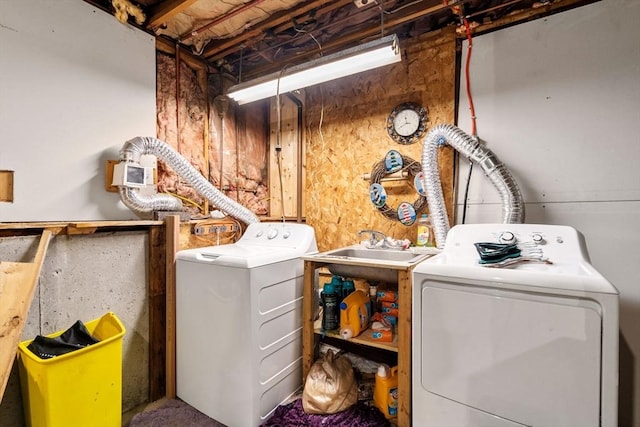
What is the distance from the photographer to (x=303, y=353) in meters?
1.85

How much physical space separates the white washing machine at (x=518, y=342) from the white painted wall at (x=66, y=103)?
1997 mm

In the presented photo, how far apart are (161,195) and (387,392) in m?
1.92

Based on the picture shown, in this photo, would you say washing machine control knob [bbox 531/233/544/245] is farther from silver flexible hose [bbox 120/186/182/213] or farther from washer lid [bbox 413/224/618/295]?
silver flexible hose [bbox 120/186/182/213]

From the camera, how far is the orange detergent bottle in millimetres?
1739

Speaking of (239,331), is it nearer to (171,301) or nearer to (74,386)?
(171,301)

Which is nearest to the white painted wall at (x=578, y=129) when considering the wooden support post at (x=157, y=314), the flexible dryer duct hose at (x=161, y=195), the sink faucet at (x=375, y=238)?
the sink faucet at (x=375, y=238)

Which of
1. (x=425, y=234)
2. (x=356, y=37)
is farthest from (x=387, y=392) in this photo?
(x=356, y=37)

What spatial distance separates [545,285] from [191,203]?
7.50 ft

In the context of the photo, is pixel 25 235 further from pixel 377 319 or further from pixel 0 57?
pixel 377 319

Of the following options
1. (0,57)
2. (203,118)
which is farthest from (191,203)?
(0,57)

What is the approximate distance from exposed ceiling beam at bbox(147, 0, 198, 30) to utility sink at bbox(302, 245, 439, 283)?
1.71m

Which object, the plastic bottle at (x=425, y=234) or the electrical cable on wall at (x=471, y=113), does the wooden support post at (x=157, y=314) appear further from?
the electrical cable on wall at (x=471, y=113)

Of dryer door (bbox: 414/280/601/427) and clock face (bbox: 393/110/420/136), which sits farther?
clock face (bbox: 393/110/420/136)

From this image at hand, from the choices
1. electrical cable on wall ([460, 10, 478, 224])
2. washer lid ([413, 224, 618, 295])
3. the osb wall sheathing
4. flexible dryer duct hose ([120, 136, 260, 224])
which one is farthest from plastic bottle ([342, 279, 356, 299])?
flexible dryer duct hose ([120, 136, 260, 224])
